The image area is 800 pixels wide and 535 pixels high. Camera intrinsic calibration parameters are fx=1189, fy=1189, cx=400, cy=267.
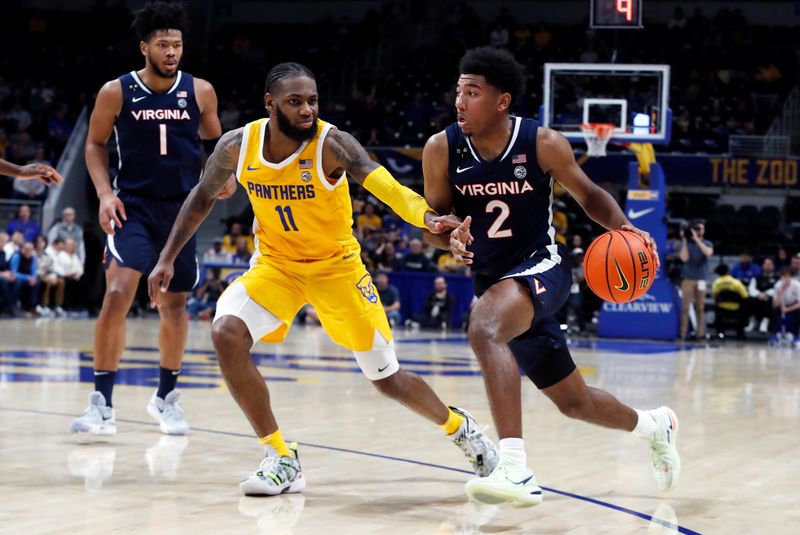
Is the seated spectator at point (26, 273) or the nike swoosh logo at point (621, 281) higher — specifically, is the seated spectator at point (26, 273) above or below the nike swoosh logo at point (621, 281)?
below

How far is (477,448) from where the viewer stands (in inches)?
210

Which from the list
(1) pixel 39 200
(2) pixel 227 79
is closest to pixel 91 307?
(1) pixel 39 200

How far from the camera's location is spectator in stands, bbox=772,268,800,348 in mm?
17109

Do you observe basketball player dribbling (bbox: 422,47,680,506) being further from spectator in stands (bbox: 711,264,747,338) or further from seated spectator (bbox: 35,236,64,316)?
seated spectator (bbox: 35,236,64,316)

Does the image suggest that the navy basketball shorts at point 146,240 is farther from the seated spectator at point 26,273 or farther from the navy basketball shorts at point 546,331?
the seated spectator at point 26,273

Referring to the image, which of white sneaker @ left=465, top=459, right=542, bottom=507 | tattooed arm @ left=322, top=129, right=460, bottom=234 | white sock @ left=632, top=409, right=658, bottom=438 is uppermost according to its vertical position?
tattooed arm @ left=322, top=129, right=460, bottom=234

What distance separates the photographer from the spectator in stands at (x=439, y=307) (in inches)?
727

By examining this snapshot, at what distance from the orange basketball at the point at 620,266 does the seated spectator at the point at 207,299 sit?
14646mm

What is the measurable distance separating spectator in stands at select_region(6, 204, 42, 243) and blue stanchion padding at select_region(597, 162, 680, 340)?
952 centimetres

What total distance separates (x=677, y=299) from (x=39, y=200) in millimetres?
11966

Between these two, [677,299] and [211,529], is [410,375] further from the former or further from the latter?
[677,299]

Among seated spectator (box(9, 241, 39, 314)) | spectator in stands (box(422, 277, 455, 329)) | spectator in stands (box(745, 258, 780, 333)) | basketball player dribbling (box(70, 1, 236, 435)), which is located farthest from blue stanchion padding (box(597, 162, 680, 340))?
basketball player dribbling (box(70, 1, 236, 435))

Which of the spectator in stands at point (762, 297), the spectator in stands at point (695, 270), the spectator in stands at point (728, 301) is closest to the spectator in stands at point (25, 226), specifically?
the spectator in stands at point (695, 270)

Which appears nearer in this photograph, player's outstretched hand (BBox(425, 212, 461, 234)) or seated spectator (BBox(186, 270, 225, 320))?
player's outstretched hand (BBox(425, 212, 461, 234))
